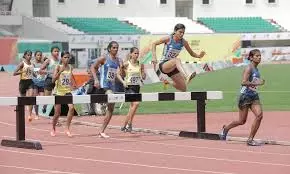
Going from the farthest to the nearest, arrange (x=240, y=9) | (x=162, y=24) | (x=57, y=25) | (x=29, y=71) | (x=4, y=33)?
1. (x=240, y=9)
2. (x=162, y=24)
3. (x=57, y=25)
4. (x=4, y=33)
5. (x=29, y=71)

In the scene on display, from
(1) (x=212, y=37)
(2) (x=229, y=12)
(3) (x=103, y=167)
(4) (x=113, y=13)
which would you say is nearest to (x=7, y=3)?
(4) (x=113, y=13)

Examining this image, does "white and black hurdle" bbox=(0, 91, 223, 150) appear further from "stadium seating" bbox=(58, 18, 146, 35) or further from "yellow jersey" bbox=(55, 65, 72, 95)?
"stadium seating" bbox=(58, 18, 146, 35)

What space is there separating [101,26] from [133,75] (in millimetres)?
47545

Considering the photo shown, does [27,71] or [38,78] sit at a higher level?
[27,71]

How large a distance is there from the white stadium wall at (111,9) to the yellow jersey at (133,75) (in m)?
49.1

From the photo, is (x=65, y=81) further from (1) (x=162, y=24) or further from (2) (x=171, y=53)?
(1) (x=162, y=24)

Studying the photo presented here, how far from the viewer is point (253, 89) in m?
Result: 12.8

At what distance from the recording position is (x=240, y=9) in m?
73.7

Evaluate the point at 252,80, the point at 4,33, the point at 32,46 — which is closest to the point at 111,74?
the point at 252,80

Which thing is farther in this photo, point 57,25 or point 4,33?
point 57,25

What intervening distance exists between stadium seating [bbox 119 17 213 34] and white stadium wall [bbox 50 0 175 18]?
152cm

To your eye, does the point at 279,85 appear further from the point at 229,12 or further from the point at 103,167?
the point at 229,12

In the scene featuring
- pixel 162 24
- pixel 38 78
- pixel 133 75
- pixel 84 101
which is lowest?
pixel 84 101

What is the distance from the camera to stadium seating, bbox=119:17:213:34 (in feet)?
213
